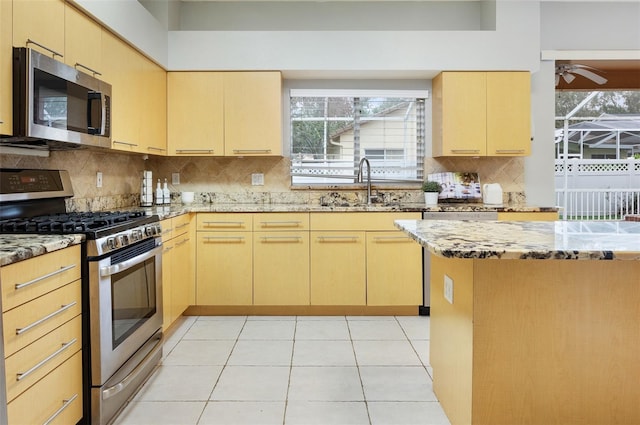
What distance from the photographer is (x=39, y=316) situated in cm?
158

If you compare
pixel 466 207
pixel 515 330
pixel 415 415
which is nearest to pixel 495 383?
pixel 515 330

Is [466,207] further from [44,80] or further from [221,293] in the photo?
[44,80]

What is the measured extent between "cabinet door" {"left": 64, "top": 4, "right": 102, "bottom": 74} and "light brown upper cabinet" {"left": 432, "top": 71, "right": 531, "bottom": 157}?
2651 millimetres

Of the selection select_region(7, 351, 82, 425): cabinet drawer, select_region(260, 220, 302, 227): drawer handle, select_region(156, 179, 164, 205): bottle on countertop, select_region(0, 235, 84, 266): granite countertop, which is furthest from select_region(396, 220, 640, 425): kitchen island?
select_region(156, 179, 164, 205): bottle on countertop

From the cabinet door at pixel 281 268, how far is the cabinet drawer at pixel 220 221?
167mm

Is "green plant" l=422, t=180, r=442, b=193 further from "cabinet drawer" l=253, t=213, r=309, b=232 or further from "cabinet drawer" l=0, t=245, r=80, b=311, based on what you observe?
"cabinet drawer" l=0, t=245, r=80, b=311

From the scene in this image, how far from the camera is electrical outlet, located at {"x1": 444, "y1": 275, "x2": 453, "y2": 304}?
185cm

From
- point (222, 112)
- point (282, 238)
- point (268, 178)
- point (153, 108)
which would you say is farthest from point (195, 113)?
point (282, 238)

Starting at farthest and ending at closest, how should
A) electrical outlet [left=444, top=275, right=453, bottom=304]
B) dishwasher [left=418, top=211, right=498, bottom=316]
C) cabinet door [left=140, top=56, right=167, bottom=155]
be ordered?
dishwasher [left=418, top=211, right=498, bottom=316]
cabinet door [left=140, top=56, right=167, bottom=155]
electrical outlet [left=444, top=275, right=453, bottom=304]

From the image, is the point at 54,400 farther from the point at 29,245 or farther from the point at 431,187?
the point at 431,187

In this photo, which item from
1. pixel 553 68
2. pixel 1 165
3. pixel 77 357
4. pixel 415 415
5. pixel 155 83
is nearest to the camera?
pixel 77 357

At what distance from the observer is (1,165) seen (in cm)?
229

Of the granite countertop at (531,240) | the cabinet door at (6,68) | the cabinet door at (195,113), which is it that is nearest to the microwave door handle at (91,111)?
the cabinet door at (6,68)

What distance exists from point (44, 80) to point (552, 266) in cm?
232
